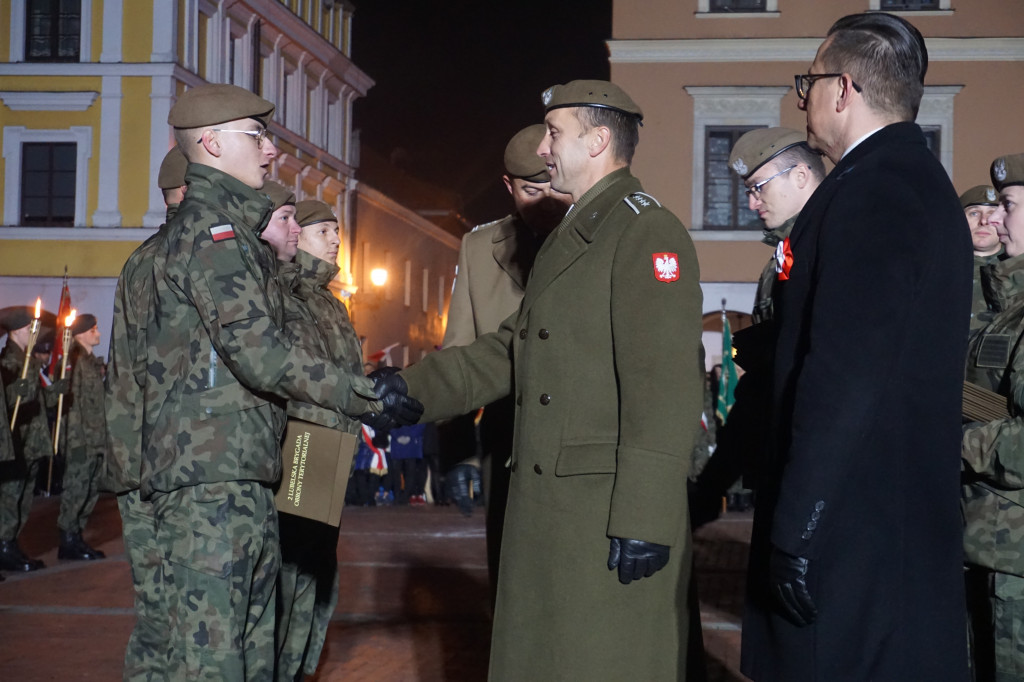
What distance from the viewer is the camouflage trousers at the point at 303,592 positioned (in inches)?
239

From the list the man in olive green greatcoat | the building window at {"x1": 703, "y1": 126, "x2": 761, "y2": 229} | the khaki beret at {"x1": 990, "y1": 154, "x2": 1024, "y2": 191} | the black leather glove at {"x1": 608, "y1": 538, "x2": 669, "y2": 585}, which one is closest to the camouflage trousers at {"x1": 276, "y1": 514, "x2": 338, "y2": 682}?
the man in olive green greatcoat


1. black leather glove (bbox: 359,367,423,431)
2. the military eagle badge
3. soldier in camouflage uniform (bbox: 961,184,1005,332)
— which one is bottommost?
black leather glove (bbox: 359,367,423,431)

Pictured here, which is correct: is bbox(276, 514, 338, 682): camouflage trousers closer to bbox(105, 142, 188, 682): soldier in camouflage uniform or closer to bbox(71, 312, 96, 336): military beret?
bbox(105, 142, 188, 682): soldier in camouflage uniform

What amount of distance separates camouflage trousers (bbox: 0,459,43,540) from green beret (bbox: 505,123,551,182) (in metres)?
7.13

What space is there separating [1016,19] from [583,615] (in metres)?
24.4

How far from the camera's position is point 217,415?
4.25 metres

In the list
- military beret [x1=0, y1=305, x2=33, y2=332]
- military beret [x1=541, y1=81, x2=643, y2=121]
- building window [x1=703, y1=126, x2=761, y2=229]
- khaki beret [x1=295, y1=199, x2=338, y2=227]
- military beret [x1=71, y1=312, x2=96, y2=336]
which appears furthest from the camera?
building window [x1=703, y1=126, x2=761, y2=229]

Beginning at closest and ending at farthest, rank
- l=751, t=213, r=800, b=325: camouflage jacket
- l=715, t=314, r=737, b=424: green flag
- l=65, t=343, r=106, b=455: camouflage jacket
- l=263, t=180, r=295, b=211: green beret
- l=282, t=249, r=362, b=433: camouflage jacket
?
l=751, t=213, r=800, b=325: camouflage jacket, l=282, t=249, r=362, b=433: camouflage jacket, l=263, t=180, r=295, b=211: green beret, l=65, t=343, r=106, b=455: camouflage jacket, l=715, t=314, r=737, b=424: green flag

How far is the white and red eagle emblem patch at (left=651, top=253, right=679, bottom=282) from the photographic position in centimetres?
370

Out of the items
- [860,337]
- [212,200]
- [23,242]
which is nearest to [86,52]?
[23,242]

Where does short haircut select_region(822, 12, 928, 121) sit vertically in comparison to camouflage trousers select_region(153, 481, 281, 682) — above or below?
above

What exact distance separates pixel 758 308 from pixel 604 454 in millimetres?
1795

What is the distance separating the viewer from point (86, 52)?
1227 inches

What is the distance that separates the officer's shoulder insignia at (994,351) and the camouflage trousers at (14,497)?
853 cm
